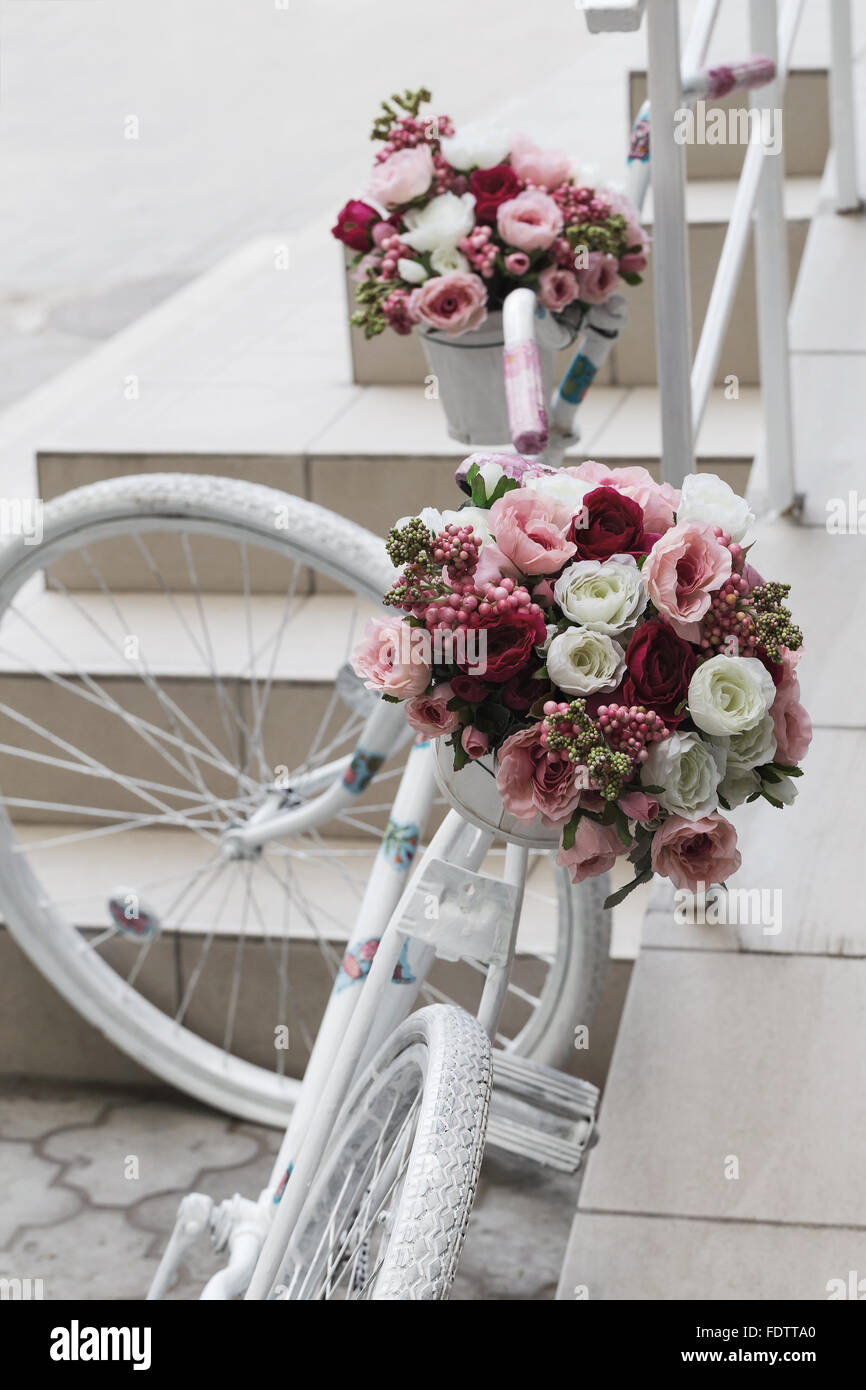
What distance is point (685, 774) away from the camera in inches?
35.2

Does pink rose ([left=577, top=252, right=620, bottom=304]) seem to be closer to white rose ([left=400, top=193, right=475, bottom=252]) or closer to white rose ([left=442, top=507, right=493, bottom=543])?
white rose ([left=400, top=193, right=475, bottom=252])

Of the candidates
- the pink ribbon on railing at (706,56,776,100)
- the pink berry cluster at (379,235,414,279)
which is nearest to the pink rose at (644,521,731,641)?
the pink berry cluster at (379,235,414,279)

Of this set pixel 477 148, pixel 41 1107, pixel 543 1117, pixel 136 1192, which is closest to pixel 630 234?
pixel 477 148

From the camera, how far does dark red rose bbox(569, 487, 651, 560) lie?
0.92m

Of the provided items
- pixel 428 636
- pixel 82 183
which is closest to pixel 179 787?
pixel 428 636

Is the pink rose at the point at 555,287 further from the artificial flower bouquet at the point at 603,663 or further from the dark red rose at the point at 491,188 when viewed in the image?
the artificial flower bouquet at the point at 603,663

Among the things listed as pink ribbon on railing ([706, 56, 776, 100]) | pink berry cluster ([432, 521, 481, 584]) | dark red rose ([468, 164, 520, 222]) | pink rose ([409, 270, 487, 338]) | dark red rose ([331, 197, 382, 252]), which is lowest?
pink berry cluster ([432, 521, 481, 584])

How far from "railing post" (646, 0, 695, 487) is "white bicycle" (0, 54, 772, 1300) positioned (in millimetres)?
165

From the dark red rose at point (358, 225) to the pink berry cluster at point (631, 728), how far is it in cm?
72

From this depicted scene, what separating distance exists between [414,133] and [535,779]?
0.79 m

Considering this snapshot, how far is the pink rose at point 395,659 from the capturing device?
91cm

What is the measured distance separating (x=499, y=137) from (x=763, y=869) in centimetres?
77

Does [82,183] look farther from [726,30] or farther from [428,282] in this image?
[428,282]

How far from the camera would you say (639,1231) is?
4.50ft
